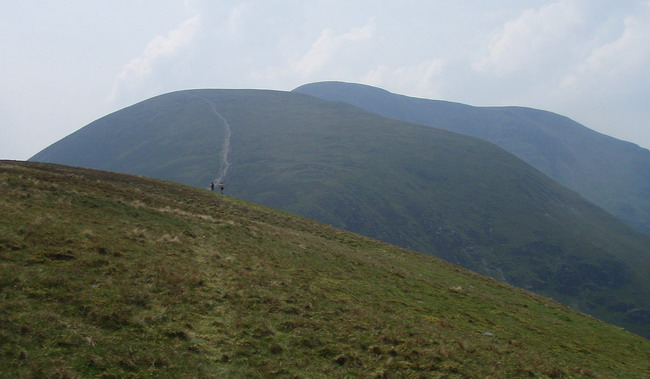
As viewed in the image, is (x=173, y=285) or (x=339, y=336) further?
(x=173, y=285)

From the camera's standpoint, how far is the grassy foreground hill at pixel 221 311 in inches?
524

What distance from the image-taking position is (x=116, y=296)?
53.2ft

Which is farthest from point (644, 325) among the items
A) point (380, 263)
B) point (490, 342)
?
point (490, 342)

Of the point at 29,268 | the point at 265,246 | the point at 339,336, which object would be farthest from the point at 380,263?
the point at 29,268

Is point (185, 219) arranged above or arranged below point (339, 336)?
above

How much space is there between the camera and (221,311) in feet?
58.1

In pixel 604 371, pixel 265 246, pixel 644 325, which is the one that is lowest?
pixel 644 325

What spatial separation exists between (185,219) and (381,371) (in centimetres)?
2439

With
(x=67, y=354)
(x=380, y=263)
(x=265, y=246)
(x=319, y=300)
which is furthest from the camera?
(x=380, y=263)

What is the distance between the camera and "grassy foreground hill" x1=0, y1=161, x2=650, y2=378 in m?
13.3

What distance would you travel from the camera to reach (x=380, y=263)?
38.6 m

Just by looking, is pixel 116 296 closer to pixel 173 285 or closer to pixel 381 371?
pixel 173 285

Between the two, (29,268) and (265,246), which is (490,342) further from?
(29,268)

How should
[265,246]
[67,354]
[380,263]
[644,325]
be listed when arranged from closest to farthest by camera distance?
[67,354] → [265,246] → [380,263] → [644,325]
